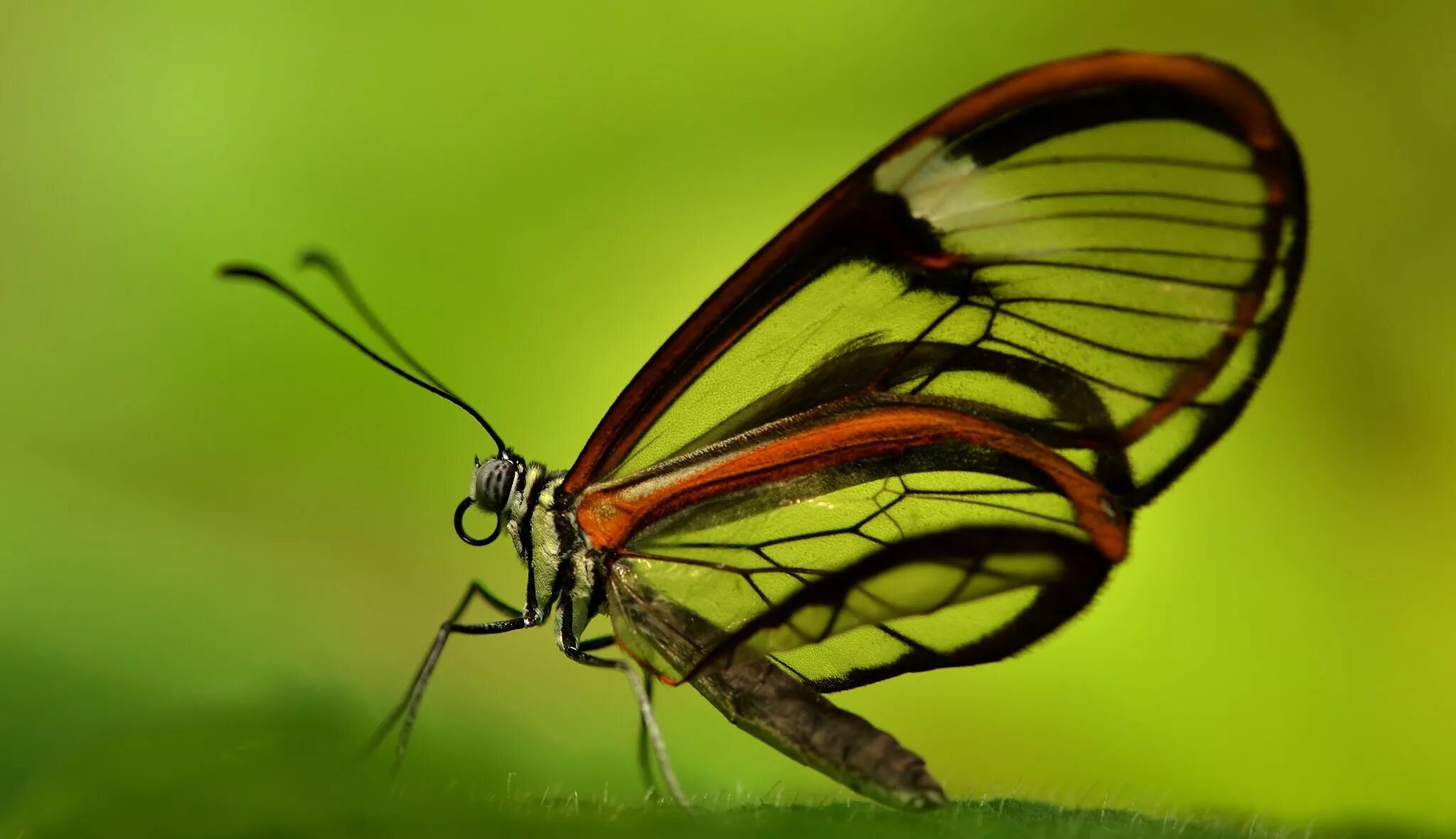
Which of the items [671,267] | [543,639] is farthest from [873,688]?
[671,267]

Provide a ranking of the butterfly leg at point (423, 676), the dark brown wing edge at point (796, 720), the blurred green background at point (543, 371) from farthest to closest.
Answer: the blurred green background at point (543, 371) → the butterfly leg at point (423, 676) → the dark brown wing edge at point (796, 720)

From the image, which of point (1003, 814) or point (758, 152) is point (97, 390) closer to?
point (758, 152)

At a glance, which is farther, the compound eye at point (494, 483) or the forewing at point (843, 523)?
the compound eye at point (494, 483)

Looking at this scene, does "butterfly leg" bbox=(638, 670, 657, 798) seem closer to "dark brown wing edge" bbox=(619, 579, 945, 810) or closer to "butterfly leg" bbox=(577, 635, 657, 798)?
"butterfly leg" bbox=(577, 635, 657, 798)

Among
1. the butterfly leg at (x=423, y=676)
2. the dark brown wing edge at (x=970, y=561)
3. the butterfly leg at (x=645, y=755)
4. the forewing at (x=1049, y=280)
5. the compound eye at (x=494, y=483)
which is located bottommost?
the butterfly leg at (x=645, y=755)

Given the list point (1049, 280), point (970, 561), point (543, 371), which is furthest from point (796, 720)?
point (543, 371)

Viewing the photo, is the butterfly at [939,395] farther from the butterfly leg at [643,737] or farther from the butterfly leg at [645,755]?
the butterfly leg at [645,755]

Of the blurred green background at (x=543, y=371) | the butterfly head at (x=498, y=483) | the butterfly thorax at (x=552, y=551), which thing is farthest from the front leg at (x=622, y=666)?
the blurred green background at (x=543, y=371)
